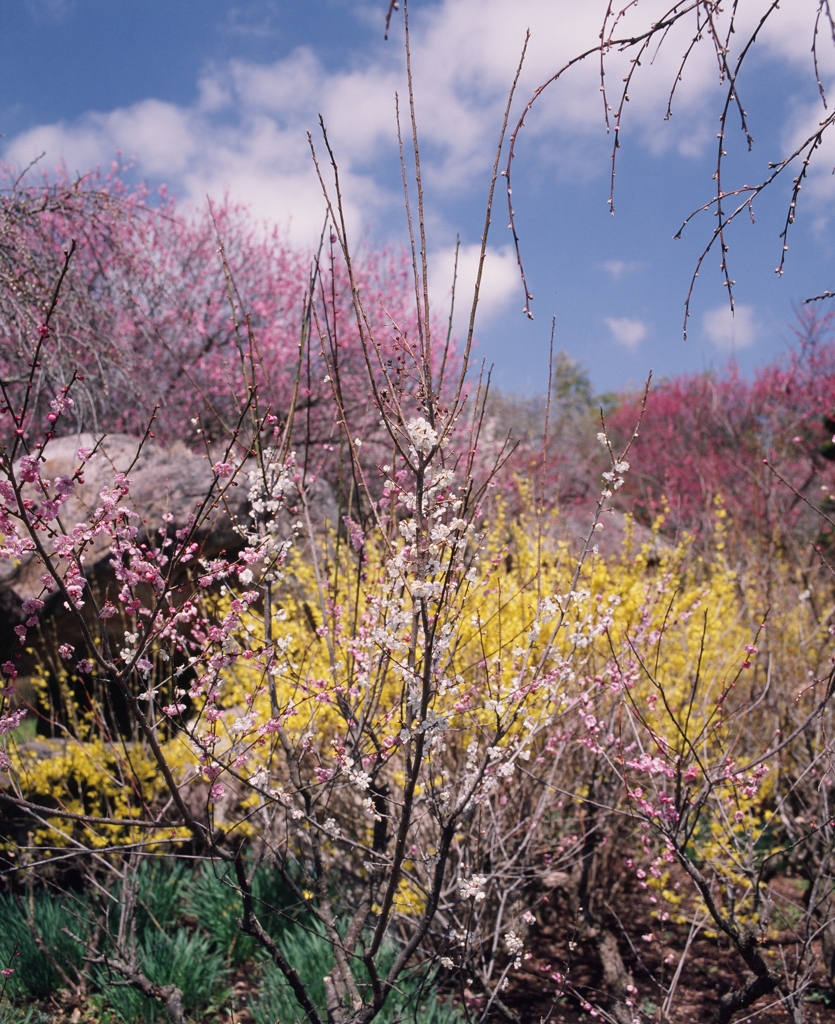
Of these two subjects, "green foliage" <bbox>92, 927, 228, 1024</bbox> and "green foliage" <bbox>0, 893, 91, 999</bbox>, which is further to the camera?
"green foliage" <bbox>0, 893, 91, 999</bbox>

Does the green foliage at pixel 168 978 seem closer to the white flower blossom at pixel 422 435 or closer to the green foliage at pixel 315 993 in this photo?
the green foliage at pixel 315 993

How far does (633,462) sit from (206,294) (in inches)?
353

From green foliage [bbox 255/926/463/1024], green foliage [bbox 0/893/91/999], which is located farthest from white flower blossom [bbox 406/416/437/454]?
green foliage [bbox 0/893/91/999]

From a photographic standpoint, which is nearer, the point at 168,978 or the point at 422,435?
the point at 422,435

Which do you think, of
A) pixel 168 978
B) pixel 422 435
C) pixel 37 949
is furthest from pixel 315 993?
pixel 422 435

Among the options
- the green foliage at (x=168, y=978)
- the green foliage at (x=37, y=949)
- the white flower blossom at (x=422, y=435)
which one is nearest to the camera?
the white flower blossom at (x=422, y=435)

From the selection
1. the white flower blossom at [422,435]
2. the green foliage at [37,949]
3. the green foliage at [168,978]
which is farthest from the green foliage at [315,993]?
the white flower blossom at [422,435]

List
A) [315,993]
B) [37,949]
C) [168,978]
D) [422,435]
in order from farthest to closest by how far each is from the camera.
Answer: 1. [37,949]
2. [168,978]
3. [315,993]
4. [422,435]

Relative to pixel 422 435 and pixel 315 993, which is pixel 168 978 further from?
pixel 422 435

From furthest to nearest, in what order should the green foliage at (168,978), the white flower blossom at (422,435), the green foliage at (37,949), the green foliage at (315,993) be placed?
the green foliage at (37,949) < the green foliage at (168,978) < the green foliage at (315,993) < the white flower blossom at (422,435)

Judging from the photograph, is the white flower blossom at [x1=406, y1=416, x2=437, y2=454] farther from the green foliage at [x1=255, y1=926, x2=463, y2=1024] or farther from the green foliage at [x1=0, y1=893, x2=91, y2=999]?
the green foliage at [x1=0, y1=893, x2=91, y2=999]

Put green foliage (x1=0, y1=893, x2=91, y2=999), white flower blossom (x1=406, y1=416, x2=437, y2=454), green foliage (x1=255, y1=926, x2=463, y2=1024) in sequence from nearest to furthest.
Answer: white flower blossom (x1=406, y1=416, x2=437, y2=454)
green foliage (x1=255, y1=926, x2=463, y2=1024)
green foliage (x1=0, y1=893, x2=91, y2=999)

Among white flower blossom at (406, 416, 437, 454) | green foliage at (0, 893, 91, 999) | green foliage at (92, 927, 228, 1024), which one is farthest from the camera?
green foliage at (0, 893, 91, 999)

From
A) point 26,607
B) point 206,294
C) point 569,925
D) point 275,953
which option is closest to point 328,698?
point 275,953
